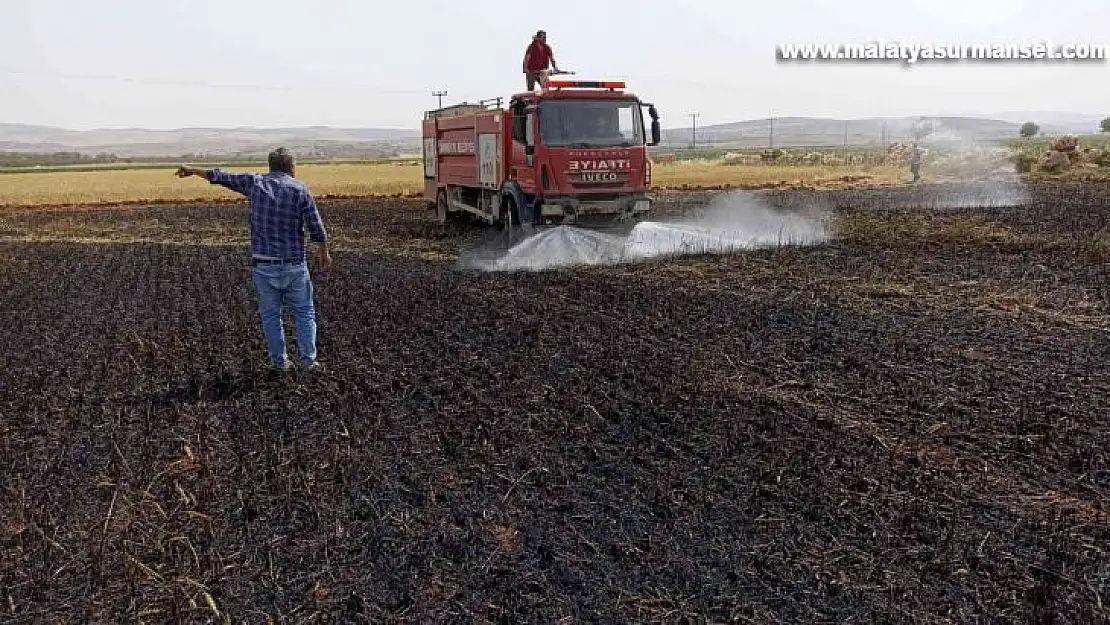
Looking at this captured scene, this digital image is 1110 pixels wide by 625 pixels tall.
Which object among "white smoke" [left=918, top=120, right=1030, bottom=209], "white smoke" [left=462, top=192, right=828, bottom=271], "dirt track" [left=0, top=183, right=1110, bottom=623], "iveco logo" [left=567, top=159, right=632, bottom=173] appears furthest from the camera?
"white smoke" [left=918, top=120, right=1030, bottom=209]

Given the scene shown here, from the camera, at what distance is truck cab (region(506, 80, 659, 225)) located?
13.2m

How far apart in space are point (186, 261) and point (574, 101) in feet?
22.2

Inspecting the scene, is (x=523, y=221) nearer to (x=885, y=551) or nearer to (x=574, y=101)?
(x=574, y=101)

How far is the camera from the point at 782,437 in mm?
5199

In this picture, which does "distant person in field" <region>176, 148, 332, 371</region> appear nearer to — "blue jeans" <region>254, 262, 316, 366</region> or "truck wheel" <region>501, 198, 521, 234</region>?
"blue jeans" <region>254, 262, 316, 366</region>

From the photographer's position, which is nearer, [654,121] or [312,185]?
[654,121]

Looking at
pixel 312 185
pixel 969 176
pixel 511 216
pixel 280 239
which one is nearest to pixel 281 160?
pixel 280 239

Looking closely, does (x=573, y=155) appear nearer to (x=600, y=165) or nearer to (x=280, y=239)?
(x=600, y=165)

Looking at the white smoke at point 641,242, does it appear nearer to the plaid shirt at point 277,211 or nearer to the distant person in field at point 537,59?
the distant person in field at point 537,59

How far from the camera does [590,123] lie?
1359cm

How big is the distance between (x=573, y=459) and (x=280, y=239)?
9.90ft

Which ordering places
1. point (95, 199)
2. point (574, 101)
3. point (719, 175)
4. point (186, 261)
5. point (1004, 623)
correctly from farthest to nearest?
1. point (719, 175)
2. point (95, 199)
3. point (186, 261)
4. point (574, 101)
5. point (1004, 623)

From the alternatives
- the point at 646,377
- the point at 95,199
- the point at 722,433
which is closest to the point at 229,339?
the point at 646,377

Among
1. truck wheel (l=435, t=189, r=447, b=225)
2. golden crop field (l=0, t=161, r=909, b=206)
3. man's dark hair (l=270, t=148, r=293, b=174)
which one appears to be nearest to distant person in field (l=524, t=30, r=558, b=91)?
truck wheel (l=435, t=189, r=447, b=225)
